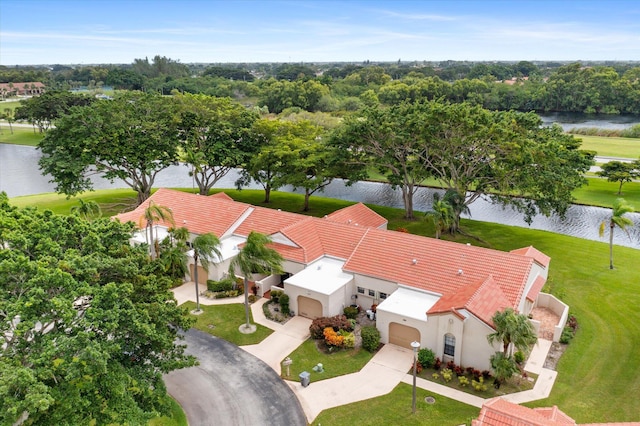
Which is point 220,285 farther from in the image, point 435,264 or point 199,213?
point 435,264

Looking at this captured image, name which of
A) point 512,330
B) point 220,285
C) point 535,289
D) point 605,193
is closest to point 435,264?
point 535,289

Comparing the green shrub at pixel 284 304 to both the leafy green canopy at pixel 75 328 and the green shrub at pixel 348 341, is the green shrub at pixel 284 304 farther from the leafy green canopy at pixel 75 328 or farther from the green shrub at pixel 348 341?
the leafy green canopy at pixel 75 328

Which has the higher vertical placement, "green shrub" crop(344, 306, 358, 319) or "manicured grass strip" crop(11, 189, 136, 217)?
"manicured grass strip" crop(11, 189, 136, 217)

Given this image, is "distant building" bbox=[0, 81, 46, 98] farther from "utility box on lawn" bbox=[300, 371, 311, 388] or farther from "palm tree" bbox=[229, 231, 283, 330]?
"utility box on lawn" bbox=[300, 371, 311, 388]

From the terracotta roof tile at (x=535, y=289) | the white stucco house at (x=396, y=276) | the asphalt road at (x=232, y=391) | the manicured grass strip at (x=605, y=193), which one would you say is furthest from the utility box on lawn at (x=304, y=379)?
the manicured grass strip at (x=605, y=193)

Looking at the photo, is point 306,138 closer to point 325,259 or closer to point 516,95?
point 325,259

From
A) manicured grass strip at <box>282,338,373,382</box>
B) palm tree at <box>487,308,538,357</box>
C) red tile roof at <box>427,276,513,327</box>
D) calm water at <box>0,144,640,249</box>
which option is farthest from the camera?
calm water at <box>0,144,640,249</box>

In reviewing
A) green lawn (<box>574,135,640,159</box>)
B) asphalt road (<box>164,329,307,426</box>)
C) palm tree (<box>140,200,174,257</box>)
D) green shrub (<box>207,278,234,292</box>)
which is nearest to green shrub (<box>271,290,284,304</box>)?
green shrub (<box>207,278,234,292</box>)
